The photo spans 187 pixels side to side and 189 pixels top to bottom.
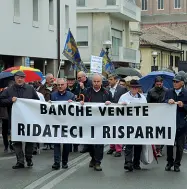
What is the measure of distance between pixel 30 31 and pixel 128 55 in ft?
78.6

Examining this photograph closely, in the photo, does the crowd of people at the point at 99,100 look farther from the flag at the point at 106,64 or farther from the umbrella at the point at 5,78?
the flag at the point at 106,64

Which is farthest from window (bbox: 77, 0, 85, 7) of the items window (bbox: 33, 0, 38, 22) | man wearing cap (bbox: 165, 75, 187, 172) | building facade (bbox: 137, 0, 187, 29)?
building facade (bbox: 137, 0, 187, 29)

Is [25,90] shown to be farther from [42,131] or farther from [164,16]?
[164,16]

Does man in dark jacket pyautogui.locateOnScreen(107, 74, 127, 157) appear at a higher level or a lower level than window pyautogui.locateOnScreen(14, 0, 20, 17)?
lower

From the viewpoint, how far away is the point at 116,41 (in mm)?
48688

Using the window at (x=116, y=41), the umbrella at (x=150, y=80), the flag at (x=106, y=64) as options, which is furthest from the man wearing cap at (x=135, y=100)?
the window at (x=116, y=41)

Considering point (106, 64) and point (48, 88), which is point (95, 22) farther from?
point (48, 88)

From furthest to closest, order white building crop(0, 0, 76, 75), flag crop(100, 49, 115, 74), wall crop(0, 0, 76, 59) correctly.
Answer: white building crop(0, 0, 76, 75)
wall crop(0, 0, 76, 59)
flag crop(100, 49, 115, 74)

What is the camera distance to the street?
9.19 metres

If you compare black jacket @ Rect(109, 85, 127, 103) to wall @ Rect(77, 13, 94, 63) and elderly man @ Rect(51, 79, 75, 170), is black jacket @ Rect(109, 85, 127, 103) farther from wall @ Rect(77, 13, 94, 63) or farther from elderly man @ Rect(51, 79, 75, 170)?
wall @ Rect(77, 13, 94, 63)

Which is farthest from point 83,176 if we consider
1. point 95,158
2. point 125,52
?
point 125,52

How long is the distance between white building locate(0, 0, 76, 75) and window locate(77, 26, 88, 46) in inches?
456

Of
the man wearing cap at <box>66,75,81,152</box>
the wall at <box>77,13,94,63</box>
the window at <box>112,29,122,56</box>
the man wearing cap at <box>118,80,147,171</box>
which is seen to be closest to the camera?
the man wearing cap at <box>118,80,147,171</box>

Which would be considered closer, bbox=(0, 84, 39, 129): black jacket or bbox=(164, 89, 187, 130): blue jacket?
bbox=(164, 89, 187, 130): blue jacket
